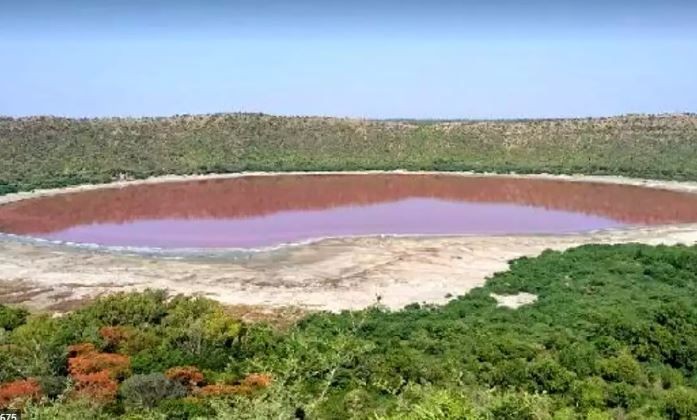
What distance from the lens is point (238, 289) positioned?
87.6 feet

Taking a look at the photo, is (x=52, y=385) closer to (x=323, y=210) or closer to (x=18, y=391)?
(x=18, y=391)

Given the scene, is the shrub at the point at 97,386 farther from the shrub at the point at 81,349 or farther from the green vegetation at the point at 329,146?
the green vegetation at the point at 329,146

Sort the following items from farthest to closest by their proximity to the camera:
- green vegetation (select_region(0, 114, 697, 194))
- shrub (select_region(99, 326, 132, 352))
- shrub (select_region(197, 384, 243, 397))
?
green vegetation (select_region(0, 114, 697, 194))
shrub (select_region(99, 326, 132, 352))
shrub (select_region(197, 384, 243, 397))

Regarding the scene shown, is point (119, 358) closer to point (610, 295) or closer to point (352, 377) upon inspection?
point (352, 377)

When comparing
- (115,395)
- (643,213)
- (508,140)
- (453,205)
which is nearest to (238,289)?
(115,395)

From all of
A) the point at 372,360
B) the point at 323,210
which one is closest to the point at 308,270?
the point at 372,360

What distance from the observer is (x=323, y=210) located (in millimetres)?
46188

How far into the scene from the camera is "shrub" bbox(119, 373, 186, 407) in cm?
1588

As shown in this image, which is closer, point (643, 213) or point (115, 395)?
point (115, 395)

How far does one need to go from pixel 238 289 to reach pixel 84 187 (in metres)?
31.6

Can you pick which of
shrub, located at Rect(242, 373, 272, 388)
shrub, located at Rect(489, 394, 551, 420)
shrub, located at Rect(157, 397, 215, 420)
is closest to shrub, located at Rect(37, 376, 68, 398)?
shrub, located at Rect(157, 397, 215, 420)

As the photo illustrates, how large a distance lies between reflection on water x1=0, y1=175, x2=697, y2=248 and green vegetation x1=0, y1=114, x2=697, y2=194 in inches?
313

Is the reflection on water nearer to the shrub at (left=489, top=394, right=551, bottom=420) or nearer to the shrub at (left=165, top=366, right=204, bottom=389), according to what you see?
the shrub at (left=165, top=366, right=204, bottom=389)

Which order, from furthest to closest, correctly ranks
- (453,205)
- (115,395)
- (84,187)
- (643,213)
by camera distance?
Answer: (84,187) < (453,205) < (643,213) < (115,395)
